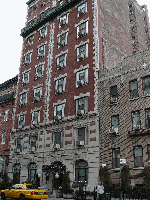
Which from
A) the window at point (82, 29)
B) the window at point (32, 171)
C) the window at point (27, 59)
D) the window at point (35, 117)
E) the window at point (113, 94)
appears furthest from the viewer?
the window at point (27, 59)

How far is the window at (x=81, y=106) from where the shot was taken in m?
29.3

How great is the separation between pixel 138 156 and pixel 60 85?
15535mm

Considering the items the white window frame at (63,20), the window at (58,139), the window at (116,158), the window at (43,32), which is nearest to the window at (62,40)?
the white window frame at (63,20)

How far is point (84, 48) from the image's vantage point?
33250mm

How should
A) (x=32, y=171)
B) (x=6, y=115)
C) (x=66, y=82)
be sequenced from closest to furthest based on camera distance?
1. (x=32, y=171)
2. (x=66, y=82)
3. (x=6, y=115)

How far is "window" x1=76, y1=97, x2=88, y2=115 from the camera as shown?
96.1ft

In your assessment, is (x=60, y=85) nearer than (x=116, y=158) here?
No

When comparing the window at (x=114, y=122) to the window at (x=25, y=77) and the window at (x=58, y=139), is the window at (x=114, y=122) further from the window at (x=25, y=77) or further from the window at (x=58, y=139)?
the window at (x=25, y=77)

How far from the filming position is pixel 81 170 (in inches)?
1072

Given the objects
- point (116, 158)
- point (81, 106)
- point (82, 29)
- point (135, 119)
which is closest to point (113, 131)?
point (135, 119)

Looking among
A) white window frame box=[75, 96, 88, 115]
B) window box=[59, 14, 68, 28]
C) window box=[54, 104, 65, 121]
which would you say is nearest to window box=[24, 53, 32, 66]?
window box=[59, 14, 68, 28]

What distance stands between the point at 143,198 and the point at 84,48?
20.7 m

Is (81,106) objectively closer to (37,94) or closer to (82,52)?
(82,52)

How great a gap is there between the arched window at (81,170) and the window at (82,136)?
2075 millimetres
